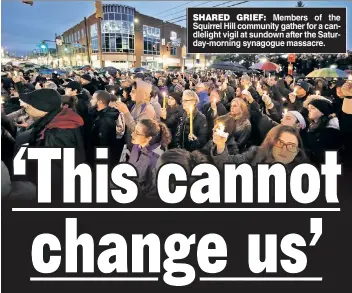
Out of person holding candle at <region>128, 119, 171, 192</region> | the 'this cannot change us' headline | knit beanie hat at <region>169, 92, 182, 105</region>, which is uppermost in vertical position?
the 'this cannot change us' headline

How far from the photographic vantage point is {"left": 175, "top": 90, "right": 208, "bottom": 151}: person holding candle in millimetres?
4188

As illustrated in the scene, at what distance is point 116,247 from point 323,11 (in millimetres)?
3909

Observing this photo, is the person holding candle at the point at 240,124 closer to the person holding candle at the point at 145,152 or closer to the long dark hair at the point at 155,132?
the long dark hair at the point at 155,132

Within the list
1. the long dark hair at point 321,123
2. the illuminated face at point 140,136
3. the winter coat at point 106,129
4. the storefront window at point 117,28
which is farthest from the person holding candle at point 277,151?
the storefront window at point 117,28

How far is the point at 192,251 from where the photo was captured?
2.82 metres

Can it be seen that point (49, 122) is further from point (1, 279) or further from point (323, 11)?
point (323, 11)

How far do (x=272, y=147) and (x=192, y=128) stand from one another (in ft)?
4.40

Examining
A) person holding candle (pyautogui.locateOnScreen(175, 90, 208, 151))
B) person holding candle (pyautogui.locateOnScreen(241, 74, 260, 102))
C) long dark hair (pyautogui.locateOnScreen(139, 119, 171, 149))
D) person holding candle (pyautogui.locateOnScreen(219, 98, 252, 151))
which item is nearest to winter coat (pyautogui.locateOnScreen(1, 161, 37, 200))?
long dark hair (pyautogui.locateOnScreen(139, 119, 171, 149))

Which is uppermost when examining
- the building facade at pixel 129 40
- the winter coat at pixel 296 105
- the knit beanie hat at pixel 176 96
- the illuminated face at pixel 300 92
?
the building facade at pixel 129 40

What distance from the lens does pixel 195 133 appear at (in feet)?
14.0

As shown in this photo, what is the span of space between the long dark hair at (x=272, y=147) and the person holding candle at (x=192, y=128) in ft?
3.52

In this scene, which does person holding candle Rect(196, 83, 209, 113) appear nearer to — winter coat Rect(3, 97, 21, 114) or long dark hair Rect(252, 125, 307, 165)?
long dark hair Rect(252, 125, 307, 165)

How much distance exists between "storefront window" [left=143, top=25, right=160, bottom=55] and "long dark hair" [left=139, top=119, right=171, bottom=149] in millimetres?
61283

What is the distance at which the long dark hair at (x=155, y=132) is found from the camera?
3156mm
